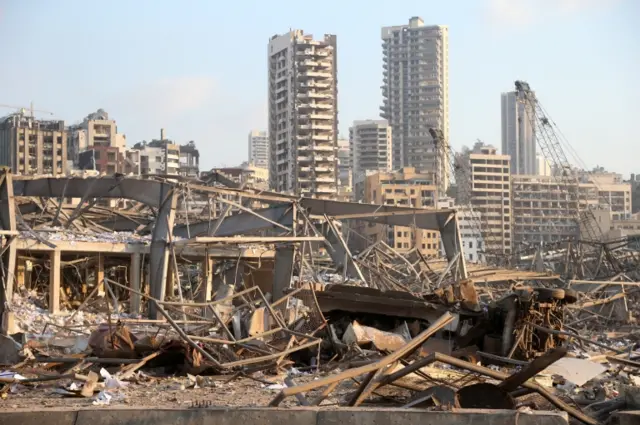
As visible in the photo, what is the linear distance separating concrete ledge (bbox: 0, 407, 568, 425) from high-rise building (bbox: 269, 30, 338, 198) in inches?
4743

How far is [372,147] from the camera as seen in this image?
629 feet

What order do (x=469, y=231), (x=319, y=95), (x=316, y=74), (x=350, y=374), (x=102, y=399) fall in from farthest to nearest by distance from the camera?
(x=469, y=231) < (x=316, y=74) < (x=319, y=95) < (x=102, y=399) < (x=350, y=374)

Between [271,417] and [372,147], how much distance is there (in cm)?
18348

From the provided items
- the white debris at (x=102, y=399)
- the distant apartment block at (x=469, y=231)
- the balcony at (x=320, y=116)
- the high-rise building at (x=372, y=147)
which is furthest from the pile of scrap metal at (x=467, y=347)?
the high-rise building at (x=372, y=147)

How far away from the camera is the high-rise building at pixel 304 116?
5330 inches

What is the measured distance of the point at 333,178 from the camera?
138500mm

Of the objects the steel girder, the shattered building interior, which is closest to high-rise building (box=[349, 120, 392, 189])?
the shattered building interior

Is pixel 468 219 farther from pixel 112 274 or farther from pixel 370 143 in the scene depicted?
pixel 112 274

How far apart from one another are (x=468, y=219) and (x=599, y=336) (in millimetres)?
118274

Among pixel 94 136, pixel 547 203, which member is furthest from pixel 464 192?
pixel 94 136

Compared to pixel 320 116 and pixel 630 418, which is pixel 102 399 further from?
pixel 320 116

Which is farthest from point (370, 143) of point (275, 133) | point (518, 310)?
point (518, 310)

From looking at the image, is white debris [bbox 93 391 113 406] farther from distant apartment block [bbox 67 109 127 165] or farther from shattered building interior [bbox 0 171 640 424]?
distant apartment block [bbox 67 109 127 165]

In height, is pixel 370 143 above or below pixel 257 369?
above
